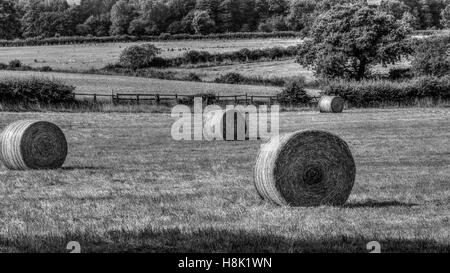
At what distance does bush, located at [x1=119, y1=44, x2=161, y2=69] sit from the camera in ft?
279

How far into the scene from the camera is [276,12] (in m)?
145

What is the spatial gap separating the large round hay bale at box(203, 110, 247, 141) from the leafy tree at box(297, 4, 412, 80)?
47.4m

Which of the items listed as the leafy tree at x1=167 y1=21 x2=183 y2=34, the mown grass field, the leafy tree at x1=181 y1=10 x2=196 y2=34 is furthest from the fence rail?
the leafy tree at x1=181 y1=10 x2=196 y2=34

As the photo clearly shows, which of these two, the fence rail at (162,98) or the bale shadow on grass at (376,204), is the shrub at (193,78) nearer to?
the fence rail at (162,98)

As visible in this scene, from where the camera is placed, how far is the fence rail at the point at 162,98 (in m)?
52.1

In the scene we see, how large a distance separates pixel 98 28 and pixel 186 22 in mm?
14463

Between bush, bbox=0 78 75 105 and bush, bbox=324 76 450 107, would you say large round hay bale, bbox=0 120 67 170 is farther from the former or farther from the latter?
bush, bbox=324 76 450 107

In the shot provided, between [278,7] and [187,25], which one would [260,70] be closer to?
[187,25]

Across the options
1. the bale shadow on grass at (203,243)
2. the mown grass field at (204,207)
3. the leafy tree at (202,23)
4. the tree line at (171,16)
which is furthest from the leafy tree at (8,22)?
the bale shadow on grass at (203,243)

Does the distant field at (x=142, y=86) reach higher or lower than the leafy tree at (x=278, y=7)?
lower

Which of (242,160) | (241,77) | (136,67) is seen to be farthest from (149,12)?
(242,160)

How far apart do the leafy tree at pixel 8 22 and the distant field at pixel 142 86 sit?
46056 millimetres

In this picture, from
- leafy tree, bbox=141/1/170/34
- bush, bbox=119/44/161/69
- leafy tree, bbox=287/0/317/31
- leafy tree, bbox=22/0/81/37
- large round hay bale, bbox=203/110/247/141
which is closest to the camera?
large round hay bale, bbox=203/110/247/141

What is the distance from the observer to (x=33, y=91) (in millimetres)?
48312
